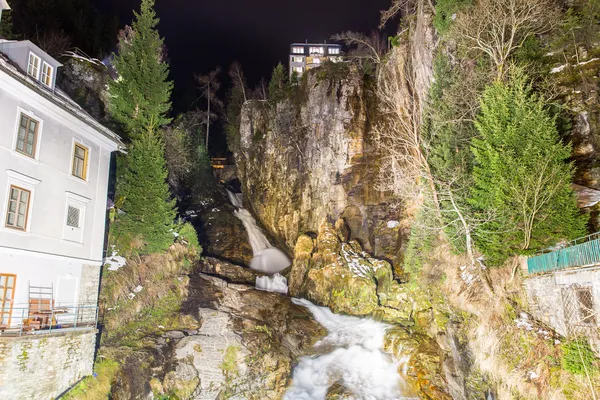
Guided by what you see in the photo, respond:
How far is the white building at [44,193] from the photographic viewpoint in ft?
47.7

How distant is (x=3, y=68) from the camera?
14.0 metres

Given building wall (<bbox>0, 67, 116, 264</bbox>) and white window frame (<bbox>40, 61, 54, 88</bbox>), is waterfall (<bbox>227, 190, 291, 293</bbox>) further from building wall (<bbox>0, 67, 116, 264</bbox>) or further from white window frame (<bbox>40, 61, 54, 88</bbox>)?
white window frame (<bbox>40, 61, 54, 88</bbox>)

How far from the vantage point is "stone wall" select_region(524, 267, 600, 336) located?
38.0ft

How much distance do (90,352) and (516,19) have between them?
958 inches

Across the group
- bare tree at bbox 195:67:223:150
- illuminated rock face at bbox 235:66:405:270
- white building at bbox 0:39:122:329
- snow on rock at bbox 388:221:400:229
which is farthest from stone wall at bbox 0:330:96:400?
bare tree at bbox 195:67:223:150

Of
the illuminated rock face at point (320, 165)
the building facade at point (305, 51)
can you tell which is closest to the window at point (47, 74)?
the illuminated rock face at point (320, 165)

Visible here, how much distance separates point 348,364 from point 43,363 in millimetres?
13082

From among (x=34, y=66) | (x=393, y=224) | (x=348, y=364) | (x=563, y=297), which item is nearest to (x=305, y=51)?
(x=393, y=224)

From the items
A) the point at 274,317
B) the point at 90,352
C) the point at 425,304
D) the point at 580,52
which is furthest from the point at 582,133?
the point at 90,352

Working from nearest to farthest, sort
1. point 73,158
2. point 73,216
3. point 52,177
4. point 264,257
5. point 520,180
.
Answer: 1. point 520,180
2. point 52,177
3. point 73,216
4. point 73,158
5. point 264,257

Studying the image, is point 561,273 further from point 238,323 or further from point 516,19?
point 238,323

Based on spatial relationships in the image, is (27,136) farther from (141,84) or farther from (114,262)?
(141,84)

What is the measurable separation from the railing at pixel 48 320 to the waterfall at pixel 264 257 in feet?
45.3

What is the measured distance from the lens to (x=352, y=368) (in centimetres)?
1948
